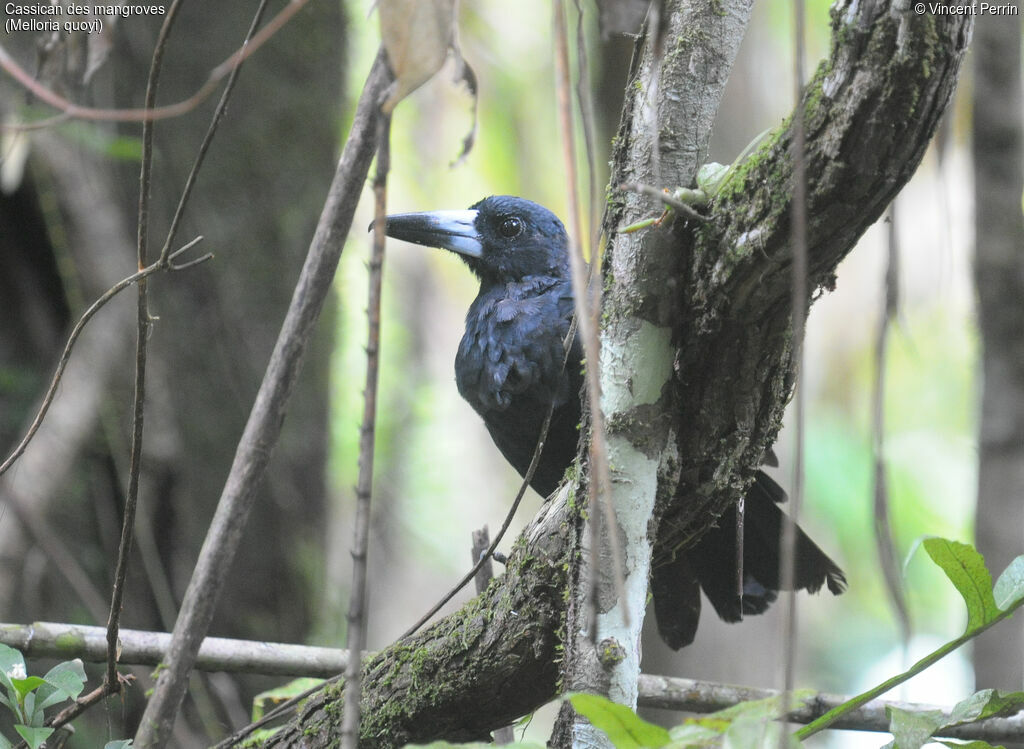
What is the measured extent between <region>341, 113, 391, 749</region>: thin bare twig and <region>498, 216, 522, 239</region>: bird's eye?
186 cm

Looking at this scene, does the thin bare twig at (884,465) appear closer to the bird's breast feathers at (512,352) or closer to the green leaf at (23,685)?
the bird's breast feathers at (512,352)

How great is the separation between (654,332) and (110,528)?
2.79 meters

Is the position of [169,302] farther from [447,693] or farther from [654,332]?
[654,332]

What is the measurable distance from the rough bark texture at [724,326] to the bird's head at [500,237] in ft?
4.31

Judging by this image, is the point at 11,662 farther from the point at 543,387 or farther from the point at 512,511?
the point at 543,387

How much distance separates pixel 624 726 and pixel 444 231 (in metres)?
2.06

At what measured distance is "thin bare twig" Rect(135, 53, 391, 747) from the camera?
1.28m

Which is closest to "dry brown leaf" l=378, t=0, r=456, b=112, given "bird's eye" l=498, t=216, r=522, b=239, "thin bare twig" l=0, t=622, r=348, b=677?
"thin bare twig" l=0, t=622, r=348, b=677

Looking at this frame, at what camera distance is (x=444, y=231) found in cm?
294

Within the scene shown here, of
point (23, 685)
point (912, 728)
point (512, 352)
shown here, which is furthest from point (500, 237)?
point (912, 728)

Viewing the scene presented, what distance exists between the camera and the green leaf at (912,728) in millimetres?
1306

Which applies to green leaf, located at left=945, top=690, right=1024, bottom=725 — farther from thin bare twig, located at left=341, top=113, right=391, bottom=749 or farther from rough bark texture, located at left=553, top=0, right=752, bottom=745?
thin bare twig, located at left=341, top=113, right=391, bottom=749

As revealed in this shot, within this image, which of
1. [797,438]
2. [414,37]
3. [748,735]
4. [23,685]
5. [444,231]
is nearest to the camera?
[797,438]

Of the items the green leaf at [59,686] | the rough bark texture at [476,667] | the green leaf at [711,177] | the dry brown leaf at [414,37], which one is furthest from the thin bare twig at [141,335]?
the green leaf at [711,177]
